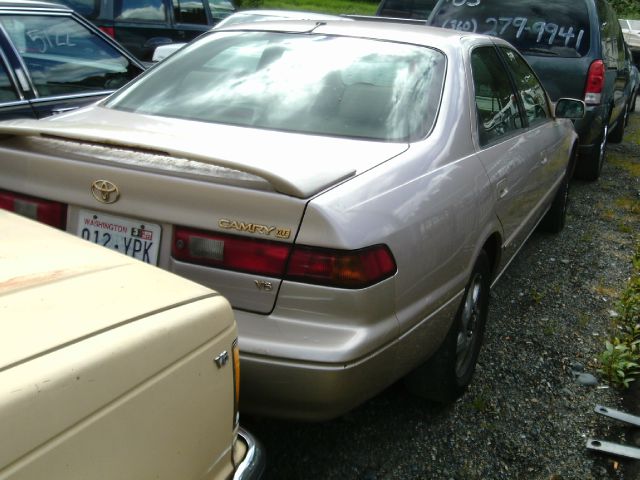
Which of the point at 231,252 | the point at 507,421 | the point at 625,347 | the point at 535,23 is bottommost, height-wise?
the point at 507,421

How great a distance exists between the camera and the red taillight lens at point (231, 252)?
88.8 inches

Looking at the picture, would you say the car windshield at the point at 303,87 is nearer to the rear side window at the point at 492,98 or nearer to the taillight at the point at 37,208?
the rear side window at the point at 492,98

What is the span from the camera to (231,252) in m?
2.29

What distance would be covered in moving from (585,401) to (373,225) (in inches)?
68.1

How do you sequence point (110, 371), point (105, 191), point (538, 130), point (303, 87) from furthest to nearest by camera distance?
point (538, 130)
point (303, 87)
point (105, 191)
point (110, 371)

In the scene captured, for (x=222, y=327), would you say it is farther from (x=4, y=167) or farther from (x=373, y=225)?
(x=4, y=167)

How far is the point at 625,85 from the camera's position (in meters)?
9.06

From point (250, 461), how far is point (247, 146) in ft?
3.75

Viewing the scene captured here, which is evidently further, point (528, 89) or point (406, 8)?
point (406, 8)

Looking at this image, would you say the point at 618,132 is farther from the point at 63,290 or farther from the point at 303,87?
the point at 63,290

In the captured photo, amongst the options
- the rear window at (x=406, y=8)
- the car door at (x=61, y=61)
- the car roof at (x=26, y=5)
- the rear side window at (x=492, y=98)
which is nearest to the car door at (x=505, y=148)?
the rear side window at (x=492, y=98)

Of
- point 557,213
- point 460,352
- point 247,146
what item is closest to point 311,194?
point 247,146

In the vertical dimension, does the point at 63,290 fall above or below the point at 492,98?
below

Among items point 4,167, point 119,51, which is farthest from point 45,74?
point 4,167
